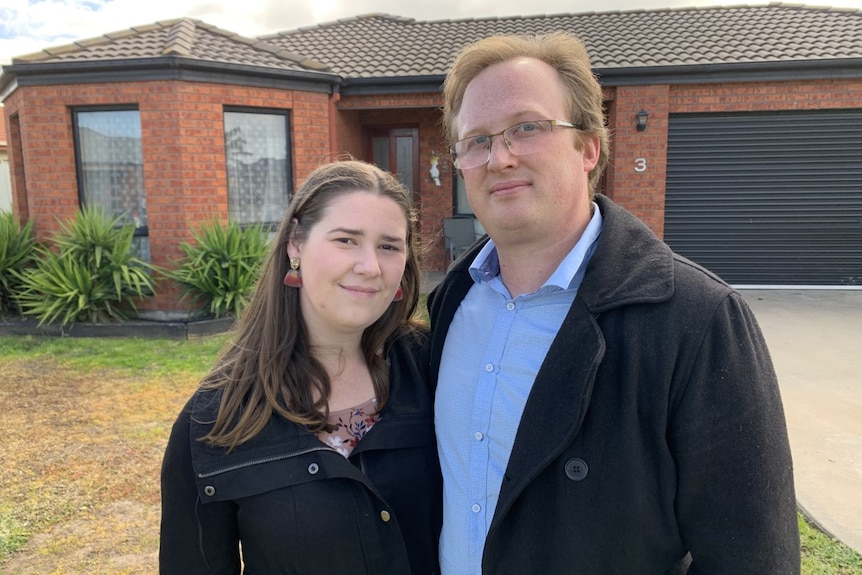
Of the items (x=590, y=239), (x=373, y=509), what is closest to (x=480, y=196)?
(x=590, y=239)

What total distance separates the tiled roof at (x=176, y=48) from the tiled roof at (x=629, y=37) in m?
1.32

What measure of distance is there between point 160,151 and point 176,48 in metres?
1.26

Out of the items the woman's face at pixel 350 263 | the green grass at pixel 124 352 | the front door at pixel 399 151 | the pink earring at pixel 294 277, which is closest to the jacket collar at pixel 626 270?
the woman's face at pixel 350 263

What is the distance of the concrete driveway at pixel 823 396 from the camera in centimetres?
324

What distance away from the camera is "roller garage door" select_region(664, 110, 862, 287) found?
9281 millimetres

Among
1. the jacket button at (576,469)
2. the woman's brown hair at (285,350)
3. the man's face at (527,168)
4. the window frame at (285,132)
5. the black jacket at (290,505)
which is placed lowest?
the black jacket at (290,505)

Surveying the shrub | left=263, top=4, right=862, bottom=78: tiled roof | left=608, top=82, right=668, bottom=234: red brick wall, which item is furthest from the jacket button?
left=263, top=4, right=862, bottom=78: tiled roof

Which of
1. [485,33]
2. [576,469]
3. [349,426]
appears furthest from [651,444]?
[485,33]

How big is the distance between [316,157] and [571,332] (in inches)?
316

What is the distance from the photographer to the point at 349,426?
1.75m

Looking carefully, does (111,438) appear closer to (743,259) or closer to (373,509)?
(373,509)

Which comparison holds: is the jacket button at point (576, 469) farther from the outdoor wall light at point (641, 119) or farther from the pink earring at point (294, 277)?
the outdoor wall light at point (641, 119)

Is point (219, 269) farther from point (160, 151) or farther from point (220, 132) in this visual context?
point (220, 132)

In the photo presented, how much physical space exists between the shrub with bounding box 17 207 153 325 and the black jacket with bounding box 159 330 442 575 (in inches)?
245
